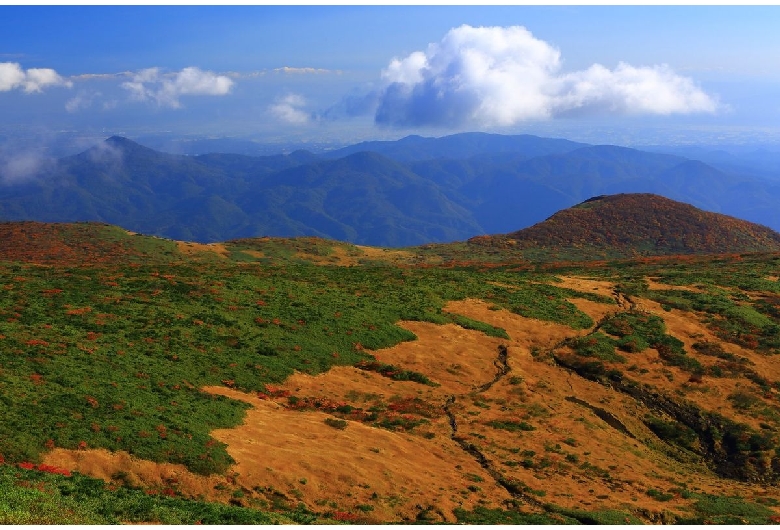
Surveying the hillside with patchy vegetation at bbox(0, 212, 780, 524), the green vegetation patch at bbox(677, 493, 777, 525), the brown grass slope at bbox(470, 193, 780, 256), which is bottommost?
the green vegetation patch at bbox(677, 493, 777, 525)

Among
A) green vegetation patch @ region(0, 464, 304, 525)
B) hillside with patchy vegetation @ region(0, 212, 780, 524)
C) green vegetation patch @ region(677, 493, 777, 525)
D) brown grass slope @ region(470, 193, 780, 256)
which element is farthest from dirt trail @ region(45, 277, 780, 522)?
brown grass slope @ region(470, 193, 780, 256)

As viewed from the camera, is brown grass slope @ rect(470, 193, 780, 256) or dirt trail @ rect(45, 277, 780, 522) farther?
brown grass slope @ rect(470, 193, 780, 256)

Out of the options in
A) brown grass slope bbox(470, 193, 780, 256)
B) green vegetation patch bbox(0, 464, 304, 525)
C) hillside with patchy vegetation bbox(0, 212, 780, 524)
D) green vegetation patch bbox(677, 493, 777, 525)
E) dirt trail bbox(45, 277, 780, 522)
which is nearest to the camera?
green vegetation patch bbox(0, 464, 304, 525)

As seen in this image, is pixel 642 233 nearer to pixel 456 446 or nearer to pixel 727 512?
pixel 727 512

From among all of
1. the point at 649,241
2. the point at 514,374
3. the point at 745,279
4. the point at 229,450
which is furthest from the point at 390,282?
the point at 649,241

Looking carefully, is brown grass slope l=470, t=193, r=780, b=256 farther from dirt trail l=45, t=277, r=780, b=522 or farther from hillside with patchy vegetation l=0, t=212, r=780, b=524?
dirt trail l=45, t=277, r=780, b=522

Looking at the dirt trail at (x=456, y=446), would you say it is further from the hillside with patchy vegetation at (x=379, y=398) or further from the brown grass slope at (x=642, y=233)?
the brown grass slope at (x=642, y=233)
